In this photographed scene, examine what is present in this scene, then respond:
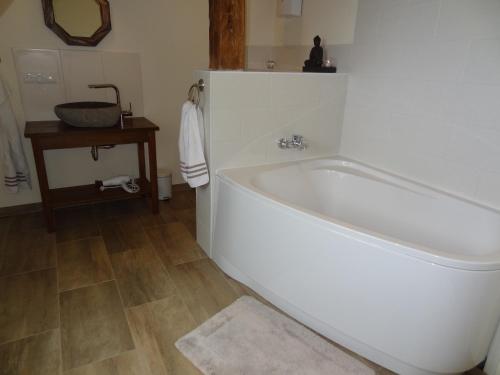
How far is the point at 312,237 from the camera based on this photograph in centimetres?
146

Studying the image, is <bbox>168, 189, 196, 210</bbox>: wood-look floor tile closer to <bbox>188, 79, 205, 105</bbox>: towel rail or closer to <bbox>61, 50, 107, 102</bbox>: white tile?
<bbox>61, 50, 107, 102</bbox>: white tile

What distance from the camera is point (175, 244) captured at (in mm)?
2301

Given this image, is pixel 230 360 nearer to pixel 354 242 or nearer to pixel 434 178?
pixel 354 242

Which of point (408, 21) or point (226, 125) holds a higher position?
point (408, 21)

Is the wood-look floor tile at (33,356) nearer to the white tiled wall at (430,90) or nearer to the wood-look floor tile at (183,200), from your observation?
the wood-look floor tile at (183,200)

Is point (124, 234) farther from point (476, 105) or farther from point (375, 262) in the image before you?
point (476, 105)

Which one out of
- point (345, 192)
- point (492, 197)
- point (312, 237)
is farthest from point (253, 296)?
point (492, 197)

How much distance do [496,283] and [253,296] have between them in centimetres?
109

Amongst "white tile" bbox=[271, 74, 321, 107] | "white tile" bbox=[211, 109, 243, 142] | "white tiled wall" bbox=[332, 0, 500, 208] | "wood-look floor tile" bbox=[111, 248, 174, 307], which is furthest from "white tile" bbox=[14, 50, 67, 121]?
"white tiled wall" bbox=[332, 0, 500, 208]

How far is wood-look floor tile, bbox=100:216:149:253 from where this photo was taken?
2254 mm

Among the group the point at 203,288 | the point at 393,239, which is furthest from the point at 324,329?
the point at 203,288

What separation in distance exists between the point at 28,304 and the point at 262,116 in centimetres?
160

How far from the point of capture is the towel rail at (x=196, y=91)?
6.13 feet

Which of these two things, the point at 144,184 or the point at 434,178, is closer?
the point at 434,178
